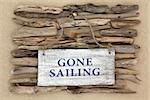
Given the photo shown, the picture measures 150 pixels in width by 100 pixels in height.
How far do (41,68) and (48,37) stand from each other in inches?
5.0

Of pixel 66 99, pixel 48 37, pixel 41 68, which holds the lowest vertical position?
pixel 66 99

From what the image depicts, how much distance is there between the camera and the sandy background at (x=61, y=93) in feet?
4.53

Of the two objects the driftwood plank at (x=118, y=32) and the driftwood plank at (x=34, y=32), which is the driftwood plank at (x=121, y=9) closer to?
the driftwood plank at (x=118, y=32)

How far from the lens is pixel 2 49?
1383mm

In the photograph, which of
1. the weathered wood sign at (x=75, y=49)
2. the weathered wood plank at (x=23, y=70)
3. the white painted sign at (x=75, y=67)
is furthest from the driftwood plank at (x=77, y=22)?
the weathered wood plank at (x=23, y=70)

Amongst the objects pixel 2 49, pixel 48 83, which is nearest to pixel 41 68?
pixel 48 83

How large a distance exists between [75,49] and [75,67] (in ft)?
0.23

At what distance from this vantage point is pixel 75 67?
4.49 feet

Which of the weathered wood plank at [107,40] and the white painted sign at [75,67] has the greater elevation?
the weathered wood plank at [107,40]

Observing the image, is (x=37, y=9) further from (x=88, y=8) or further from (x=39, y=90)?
(x=39, y=90)

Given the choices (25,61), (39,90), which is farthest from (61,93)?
(25,61)

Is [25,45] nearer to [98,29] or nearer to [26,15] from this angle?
[26,15]

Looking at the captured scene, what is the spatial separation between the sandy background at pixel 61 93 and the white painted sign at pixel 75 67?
62 millimetres

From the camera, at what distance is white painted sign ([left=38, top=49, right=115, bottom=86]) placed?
1.36 metres
